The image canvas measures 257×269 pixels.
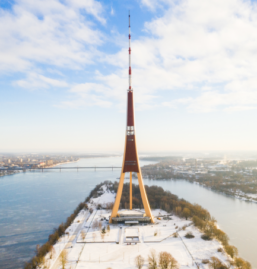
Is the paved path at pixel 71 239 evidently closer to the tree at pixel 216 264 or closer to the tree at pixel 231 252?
the tree at pixel 216 264

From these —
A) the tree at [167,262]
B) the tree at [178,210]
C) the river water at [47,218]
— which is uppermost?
the tree at [178,210]

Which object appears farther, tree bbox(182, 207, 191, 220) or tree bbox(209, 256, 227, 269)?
tree bbox(182, 207, 191, 220)

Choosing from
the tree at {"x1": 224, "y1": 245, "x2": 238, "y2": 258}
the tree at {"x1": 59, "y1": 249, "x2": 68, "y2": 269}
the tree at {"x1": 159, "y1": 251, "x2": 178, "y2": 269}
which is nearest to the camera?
the tree at {"x1": 159, "y1": 251, "x2": 178, "y2": 269}

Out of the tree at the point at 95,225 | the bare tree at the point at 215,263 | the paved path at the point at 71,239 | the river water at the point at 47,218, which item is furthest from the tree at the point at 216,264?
the tree at the point at 95,225

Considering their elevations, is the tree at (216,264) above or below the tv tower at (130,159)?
below

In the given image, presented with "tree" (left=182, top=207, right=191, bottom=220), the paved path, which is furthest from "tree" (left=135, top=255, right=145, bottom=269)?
"tree" (left=182, top=207, right=191, bottom=220)

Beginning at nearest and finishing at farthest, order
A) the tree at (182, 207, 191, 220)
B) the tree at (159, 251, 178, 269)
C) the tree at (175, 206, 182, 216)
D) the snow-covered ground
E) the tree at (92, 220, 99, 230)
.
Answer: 1. the tree at (159, 251, 178, 269)
2. the snow-covered ground
3. the tree at (92, 220, 99, 230)
4. the tree at (182, 207, 191, 220)
5. the tree at (175, 206, 182, 216)

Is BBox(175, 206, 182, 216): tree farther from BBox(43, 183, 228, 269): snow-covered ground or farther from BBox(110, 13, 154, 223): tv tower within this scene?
BBox(110, 13, 154, 223): tv tower

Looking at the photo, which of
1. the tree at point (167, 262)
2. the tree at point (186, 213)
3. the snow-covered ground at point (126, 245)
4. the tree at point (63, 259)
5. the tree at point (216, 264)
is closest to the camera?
the tree at point (167, 262)

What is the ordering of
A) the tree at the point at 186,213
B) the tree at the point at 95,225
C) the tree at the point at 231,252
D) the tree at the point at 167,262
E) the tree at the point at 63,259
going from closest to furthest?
the tree at the point at 167,262
the tree at the point at 63,259
the tree at the point at 231,252
the tree at the point at 95,225
the tree at the point at 186,213

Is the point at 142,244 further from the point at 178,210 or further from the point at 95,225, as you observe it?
the point at 178,210
